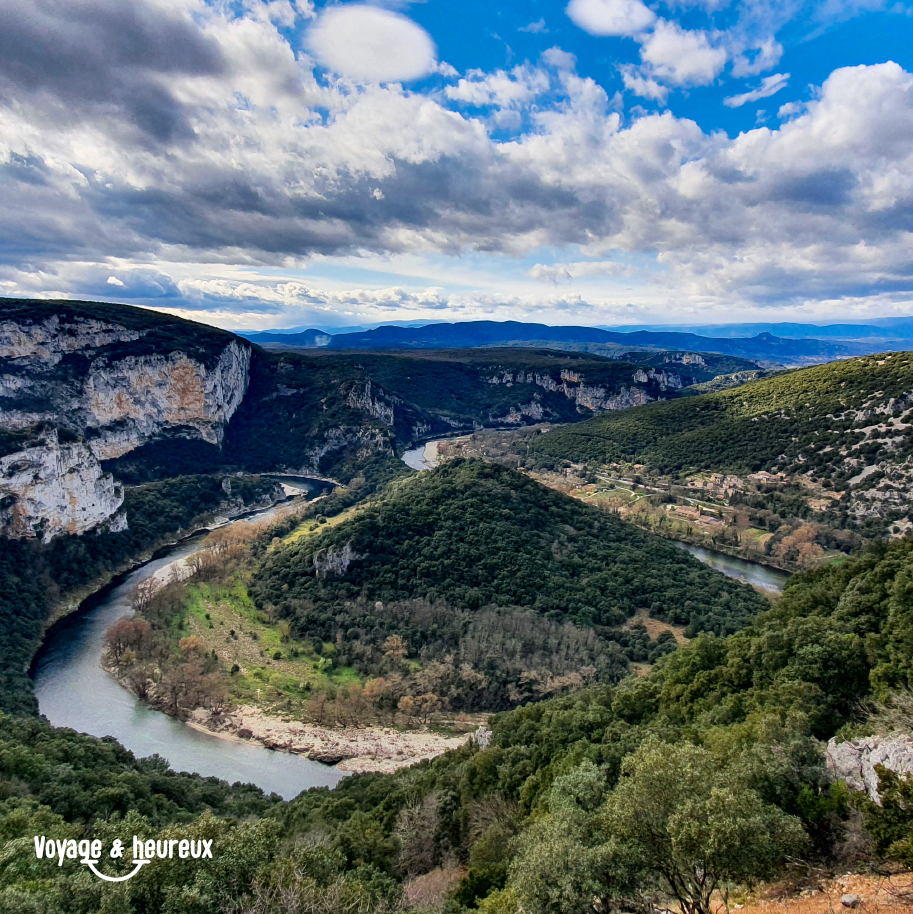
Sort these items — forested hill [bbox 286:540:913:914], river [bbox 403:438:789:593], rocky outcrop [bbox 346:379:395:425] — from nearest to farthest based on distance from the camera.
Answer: forested hill [bbox 286:540:913:914] → river [bbox 403:438:789:593] → rocky outcrop [bbox 346:379:395:425]

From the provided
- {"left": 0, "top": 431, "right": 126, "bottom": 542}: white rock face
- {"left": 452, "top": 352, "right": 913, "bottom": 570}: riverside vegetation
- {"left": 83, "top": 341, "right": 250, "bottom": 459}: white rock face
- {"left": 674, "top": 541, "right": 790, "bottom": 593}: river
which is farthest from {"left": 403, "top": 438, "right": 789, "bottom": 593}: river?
{"left": 83, "top": 341, "right": 250, "bottom": 459}: white rock face

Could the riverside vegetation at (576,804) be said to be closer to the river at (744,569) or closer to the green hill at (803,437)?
the river at (744,569)

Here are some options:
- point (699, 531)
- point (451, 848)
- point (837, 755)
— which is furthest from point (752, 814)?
point (699, 531)

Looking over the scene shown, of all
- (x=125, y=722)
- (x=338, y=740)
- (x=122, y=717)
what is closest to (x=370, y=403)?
(x=122, y=717)

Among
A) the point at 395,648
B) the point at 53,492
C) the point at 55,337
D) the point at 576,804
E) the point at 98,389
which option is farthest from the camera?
the point at 98,389

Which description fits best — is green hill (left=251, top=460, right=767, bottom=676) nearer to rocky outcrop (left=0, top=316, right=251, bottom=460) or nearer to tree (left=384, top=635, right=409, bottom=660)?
tree (left=384, top=635, right=409, bottom=660)

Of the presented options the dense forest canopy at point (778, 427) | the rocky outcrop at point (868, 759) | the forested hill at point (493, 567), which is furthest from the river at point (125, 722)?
the dense forest canopy at point (778, 427)

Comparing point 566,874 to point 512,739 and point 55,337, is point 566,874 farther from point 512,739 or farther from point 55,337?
point 55,337
